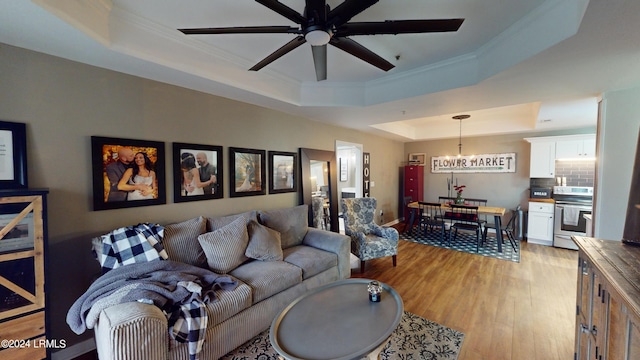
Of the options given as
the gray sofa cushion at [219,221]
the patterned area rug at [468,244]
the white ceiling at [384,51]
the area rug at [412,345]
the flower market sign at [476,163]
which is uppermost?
the white ceiling at [384,51]

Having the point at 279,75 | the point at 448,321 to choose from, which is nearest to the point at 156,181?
the point at 279,75

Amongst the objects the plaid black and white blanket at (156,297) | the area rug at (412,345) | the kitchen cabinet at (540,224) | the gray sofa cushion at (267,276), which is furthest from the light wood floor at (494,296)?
the plaid black and white blanket at (156,297)

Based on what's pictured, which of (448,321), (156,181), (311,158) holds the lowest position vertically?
(448,321)

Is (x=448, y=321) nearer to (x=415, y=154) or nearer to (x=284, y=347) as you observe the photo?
(x=284, y=347)

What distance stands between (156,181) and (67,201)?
636 mm

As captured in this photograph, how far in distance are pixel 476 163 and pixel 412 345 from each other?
5.40m

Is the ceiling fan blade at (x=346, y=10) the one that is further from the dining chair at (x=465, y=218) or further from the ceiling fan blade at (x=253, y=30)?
the dining chair at (x=465, y=218)

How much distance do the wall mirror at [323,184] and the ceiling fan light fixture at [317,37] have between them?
2.52 meters

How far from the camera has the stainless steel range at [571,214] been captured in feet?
14.4

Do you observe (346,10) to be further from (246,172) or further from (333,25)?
(246,172)

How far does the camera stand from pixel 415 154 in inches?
277

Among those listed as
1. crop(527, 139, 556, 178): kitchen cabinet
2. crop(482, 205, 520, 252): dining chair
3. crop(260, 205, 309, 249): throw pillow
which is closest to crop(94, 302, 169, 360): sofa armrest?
crop(260, 205, 309, 249): throw pillow

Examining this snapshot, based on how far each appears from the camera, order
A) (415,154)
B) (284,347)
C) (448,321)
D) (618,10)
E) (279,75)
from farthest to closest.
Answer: (415,154), (279,75), (448,321), (284,347), (618,10)

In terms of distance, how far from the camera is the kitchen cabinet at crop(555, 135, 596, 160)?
14.6 ft
